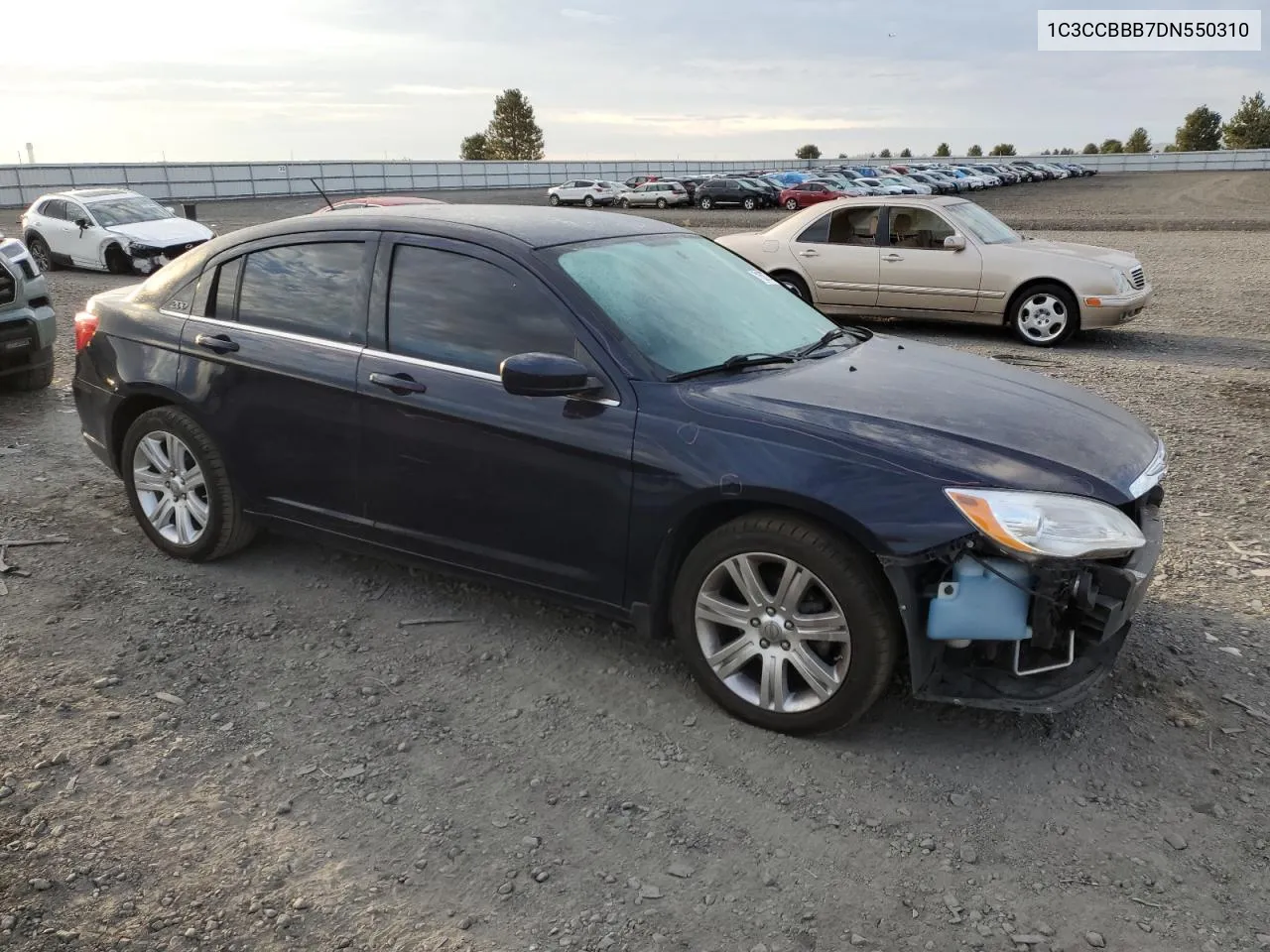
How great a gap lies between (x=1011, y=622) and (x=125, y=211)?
63.3ft

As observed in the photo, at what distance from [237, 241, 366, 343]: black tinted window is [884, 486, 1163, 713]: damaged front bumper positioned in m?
2.44

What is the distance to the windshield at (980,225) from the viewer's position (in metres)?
11.0

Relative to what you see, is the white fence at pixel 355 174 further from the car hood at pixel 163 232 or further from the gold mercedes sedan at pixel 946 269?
the gold mercedes sedan at pixel 946 269

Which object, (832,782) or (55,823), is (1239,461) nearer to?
(832,782)

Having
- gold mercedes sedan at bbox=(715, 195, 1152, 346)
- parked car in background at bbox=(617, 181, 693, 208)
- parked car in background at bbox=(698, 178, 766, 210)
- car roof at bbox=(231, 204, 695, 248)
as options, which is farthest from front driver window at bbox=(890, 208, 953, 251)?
parked car in background at bbox=(617, 181, 693, 208)

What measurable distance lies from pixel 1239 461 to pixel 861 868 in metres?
4.78

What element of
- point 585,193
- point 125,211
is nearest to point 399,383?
point 125,211

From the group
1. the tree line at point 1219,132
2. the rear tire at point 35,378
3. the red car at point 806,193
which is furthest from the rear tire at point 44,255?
the tree line at point 1219,132

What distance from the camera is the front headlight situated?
3.06 meters

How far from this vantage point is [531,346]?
3.77 m

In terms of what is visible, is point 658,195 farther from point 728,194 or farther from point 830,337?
point 830,337

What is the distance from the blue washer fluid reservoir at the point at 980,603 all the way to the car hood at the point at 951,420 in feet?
0.86

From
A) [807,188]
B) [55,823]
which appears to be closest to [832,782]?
[55,823]

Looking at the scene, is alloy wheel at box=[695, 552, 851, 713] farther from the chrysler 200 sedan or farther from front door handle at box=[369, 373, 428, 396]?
front door handle at box=[369, 373, 428, 396]
